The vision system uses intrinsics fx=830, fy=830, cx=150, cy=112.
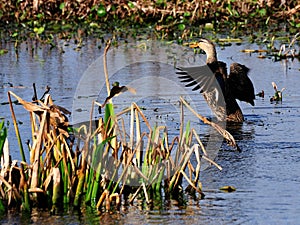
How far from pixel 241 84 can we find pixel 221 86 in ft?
1.02

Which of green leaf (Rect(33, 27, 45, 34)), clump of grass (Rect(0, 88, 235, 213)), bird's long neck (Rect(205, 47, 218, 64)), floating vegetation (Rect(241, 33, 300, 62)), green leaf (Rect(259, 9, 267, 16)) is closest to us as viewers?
clump of grass (Rect(0, 88, 235, 213))

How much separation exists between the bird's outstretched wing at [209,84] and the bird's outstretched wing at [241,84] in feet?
0.79

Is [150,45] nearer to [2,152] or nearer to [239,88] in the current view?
[239,88]

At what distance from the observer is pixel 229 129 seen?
352 inches

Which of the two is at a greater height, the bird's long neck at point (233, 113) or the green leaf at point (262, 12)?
the green leaf at point (262, 12)

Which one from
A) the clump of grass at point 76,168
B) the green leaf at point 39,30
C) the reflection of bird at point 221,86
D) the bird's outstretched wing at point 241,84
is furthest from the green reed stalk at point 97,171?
the green leaf at point 39,30

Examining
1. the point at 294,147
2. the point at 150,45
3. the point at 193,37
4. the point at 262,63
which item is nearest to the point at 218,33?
the point at 193,37

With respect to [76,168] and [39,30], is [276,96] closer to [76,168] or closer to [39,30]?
[76,168]

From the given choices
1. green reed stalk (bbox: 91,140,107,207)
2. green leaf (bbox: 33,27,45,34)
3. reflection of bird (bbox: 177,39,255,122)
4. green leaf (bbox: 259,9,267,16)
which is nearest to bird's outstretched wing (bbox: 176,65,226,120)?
reflection of bird (bbox: 177,39,255,122)

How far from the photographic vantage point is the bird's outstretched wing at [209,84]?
9.26 metres

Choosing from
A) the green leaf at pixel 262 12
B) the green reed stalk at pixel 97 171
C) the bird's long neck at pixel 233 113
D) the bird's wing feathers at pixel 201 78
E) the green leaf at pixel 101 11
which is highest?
the green leaf at pixel 101 11

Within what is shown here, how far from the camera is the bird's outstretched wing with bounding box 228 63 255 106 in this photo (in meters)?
9.55

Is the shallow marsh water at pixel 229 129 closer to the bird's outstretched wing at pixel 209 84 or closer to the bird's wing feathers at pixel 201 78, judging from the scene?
the bird's outstretched wing at pixel 209 84

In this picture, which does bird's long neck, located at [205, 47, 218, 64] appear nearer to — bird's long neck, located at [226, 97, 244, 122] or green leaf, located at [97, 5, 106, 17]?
bird's long neck, located at [226, 97, 244, 122]
